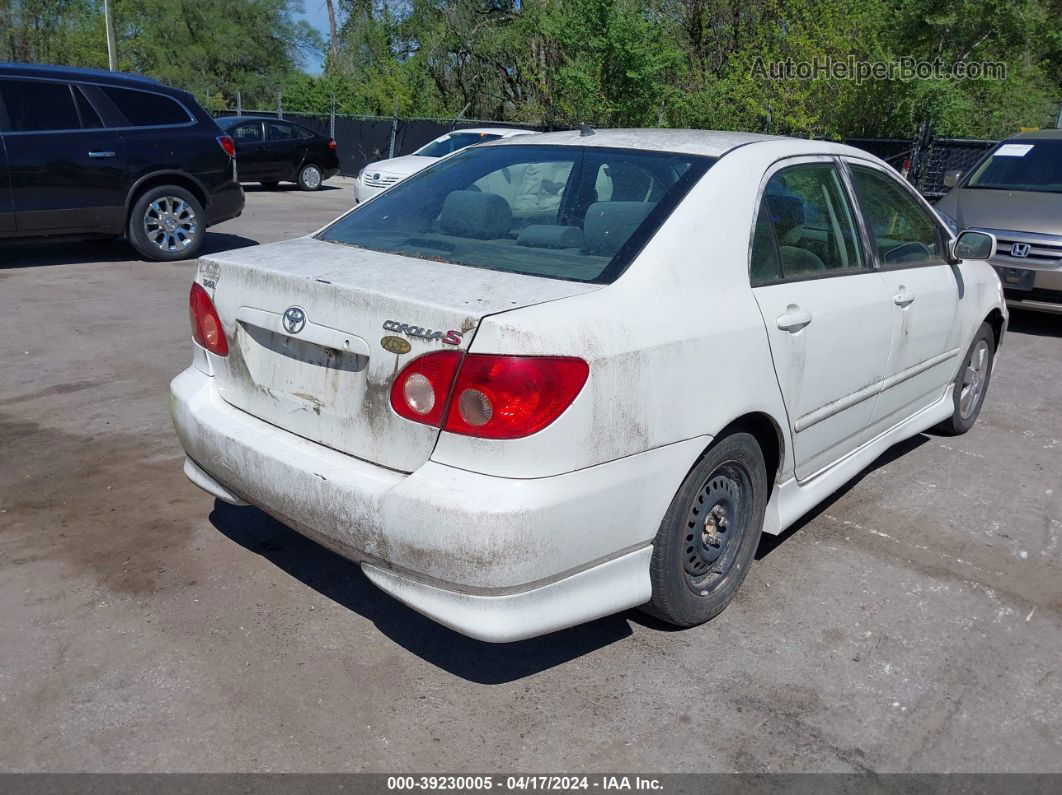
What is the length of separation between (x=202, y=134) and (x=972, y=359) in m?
7.94

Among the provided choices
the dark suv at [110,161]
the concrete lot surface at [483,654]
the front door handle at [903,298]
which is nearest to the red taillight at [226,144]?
the dark suv at [110,161]

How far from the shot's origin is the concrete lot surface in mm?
2834

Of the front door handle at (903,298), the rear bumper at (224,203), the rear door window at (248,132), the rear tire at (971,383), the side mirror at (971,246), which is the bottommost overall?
the rear tire at (971,383)

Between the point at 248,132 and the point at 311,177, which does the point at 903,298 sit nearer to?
the point at 248,132

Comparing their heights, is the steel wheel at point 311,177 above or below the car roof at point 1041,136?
below

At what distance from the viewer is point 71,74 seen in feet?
30.8

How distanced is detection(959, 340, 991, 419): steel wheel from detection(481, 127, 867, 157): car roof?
1883 millimetres

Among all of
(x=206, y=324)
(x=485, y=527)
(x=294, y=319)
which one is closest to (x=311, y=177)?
(x=206, y=324)

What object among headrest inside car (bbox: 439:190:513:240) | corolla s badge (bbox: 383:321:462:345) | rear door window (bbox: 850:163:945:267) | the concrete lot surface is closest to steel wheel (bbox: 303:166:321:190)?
the concrete lot surface

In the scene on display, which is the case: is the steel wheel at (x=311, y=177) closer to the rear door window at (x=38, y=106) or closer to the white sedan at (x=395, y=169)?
the white sedan at (x=395, y=169)

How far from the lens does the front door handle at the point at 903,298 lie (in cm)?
426

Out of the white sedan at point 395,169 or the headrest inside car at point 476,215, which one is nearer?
the headrest inside car at point 476,215

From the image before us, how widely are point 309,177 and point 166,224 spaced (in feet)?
37.6

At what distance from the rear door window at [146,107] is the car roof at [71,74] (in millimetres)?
88
